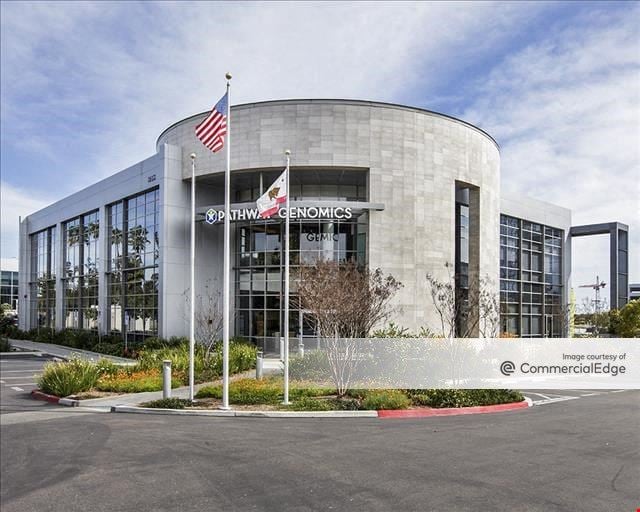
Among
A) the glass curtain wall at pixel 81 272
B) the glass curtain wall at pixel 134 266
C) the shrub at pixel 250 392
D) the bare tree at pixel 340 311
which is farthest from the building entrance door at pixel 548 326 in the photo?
the glass curtain wall at pixel 81 272

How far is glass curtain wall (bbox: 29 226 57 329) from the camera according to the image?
50.0 meters

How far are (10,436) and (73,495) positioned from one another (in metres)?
5.13

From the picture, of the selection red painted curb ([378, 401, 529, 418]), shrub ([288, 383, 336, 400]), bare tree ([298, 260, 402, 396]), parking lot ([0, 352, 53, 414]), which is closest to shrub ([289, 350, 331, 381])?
bare tree ([298, 260, 402, 396])

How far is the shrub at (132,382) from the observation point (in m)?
18.4

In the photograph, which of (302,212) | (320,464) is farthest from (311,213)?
(320,464)

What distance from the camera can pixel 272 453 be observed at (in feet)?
34.1

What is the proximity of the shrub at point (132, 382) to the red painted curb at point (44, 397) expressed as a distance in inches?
58.9

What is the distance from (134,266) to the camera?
3556 centimetres

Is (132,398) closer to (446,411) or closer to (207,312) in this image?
(446,411)

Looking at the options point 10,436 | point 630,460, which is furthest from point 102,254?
point 630,460

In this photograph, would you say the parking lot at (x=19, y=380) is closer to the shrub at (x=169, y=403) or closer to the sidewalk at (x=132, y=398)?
the sidewalk at (x=132, y=398)

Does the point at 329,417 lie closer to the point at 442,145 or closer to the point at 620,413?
the point at 620,413

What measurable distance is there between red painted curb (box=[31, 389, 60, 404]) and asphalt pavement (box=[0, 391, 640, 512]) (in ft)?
9.76

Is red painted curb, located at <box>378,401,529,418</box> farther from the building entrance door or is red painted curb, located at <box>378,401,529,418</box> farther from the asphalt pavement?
the building entrance door
